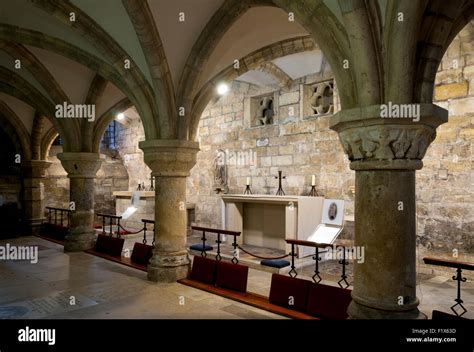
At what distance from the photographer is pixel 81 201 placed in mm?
6879

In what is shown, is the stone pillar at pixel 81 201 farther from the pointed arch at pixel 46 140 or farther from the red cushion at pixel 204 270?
the red cushion at pixel 204 270

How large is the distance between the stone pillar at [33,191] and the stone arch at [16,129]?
0.93 ft

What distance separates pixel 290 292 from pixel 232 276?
2.83ft

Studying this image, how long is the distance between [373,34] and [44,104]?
6.03 m

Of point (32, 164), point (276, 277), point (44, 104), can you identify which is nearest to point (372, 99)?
point (276, 277)

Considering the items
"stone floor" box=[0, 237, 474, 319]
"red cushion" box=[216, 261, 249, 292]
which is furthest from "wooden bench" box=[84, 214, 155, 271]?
"red cushion" box=[216, 261, 249, 292]

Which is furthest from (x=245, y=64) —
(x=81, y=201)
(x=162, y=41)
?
(x=81, y=201)

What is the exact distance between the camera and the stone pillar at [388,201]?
232cm

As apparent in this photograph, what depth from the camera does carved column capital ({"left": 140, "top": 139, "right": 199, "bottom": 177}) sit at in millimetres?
4594

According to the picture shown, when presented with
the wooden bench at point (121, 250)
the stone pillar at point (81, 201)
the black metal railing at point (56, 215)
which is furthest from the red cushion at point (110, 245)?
the black metal railing at point (56, 215)

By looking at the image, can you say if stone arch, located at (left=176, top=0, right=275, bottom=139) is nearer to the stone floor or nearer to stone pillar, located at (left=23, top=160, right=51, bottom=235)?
the stone floor

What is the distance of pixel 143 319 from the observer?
11.1ft
